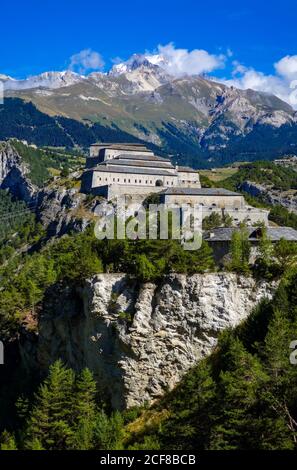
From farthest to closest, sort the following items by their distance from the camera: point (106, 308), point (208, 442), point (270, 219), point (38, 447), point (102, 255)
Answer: point (270, 219) < point (102, 255) < point (106, 308) < point (38, 447) < point (208, 442)

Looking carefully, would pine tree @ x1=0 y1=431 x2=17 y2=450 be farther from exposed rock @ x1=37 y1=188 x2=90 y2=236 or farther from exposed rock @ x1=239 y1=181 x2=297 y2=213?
exposed rock @ x1=239 y1=181 x2=297 y2=213

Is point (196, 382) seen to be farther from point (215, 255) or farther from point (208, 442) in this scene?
point (215, 255)

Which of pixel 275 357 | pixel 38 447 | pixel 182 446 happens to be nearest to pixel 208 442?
pixel 182 446

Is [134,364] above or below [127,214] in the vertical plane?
below

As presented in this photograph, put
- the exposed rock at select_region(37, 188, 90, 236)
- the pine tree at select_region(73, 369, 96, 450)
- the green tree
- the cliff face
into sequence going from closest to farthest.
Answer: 1. the pine tree at select_region(73, 369, 96, 450)
2. the cliff face
3. the green tree
4. the exposed rock at select_region(37, 188, 90, 236)

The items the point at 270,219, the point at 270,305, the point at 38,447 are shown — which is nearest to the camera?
the point at 38,447

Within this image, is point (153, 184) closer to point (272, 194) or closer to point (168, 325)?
point (272, 194)

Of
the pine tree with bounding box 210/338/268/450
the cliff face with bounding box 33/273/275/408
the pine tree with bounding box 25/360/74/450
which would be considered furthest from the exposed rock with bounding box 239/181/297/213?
the pine tree with bounding box 210/338/268/450

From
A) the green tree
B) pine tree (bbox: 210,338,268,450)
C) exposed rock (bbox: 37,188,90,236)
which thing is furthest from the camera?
exposed rock (bbox: 37,188,90,236)
